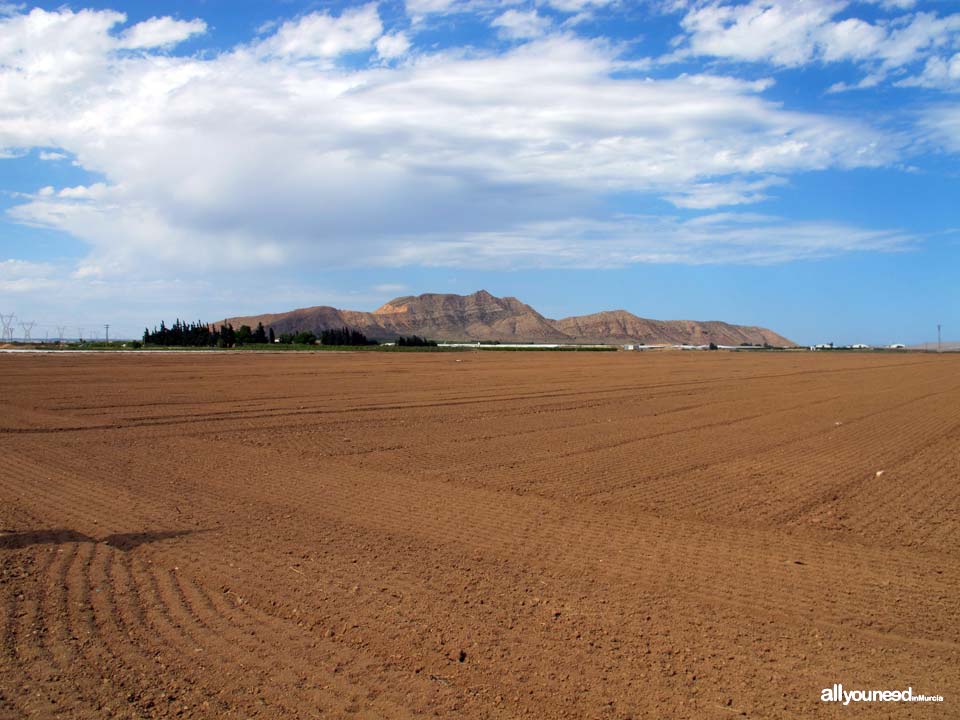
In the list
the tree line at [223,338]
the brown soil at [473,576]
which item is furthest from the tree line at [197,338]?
the brown soil at [473,576]

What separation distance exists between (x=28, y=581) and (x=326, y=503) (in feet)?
14.5

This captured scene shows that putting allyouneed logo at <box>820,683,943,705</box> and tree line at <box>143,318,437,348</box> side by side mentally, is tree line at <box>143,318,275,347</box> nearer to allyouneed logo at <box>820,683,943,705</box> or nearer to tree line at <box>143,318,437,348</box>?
tree line at <box>143,318,437,348</box>

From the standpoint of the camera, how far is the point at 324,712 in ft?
17.0

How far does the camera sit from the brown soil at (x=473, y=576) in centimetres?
555

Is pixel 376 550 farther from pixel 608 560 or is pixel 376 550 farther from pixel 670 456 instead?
pixel 670 456

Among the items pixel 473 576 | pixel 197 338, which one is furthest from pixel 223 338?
pixel 473 576

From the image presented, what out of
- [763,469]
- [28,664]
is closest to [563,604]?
[28,664]

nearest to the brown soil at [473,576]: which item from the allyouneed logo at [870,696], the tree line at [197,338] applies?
the allyouneed logo at [870,696]

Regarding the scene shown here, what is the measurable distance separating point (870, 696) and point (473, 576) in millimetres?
3707

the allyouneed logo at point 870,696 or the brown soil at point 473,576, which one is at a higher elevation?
the brown soil at point 473,576

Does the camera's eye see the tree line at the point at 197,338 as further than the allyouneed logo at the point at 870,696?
Yes

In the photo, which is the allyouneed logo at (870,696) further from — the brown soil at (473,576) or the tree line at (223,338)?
the tree line at (223,338)

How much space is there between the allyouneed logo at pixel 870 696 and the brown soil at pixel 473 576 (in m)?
0.09

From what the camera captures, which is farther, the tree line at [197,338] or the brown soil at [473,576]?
the tree line at [197,338]
